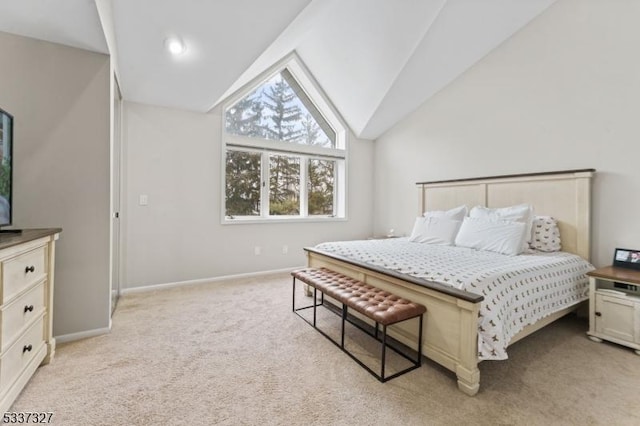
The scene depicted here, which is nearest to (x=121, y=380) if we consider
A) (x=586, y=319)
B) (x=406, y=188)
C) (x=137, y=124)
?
(x=137, y=124)

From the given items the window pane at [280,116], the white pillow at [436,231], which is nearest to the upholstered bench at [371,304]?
the white pillow at [436,231]

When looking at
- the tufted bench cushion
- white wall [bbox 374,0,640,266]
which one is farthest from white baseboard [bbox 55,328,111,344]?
white wall [bbox 374,0,640,266]

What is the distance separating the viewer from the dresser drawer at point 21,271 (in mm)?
1356

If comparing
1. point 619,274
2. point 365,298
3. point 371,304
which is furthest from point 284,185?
point 619,274

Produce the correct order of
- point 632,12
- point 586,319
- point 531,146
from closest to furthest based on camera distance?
1. point 632,12
2. point 586,319
3. point 531,146

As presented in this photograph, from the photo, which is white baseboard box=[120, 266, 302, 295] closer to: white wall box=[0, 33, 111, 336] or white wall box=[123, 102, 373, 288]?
white wall box=[123, 102, 373, 288]

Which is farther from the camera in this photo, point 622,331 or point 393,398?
point 622,331

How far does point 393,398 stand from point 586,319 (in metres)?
2.29

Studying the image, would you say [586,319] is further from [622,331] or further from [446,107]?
[446,107]

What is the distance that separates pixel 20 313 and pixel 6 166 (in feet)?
2.72

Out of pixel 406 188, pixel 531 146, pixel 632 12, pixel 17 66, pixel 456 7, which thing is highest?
pixel 456 7

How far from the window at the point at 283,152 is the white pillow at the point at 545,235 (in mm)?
2677

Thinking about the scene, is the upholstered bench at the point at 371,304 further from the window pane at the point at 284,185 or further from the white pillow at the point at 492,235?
the window pane at the point at 284,185

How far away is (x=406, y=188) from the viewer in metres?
4.57
